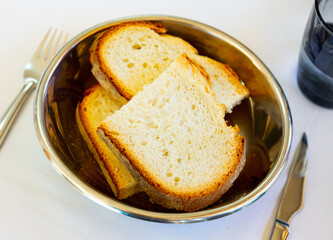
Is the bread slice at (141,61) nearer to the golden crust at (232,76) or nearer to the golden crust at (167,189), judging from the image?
the golden crust at (232,76)

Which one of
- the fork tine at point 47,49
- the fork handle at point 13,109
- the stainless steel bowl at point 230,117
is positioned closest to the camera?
the stainless steel bowl at point 230,117

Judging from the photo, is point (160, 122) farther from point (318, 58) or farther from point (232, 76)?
point (318, 58)

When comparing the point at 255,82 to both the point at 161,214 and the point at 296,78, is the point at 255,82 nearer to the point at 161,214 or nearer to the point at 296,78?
the point at 296,78

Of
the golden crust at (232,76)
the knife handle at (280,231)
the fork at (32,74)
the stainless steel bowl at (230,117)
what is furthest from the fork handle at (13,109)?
the knife handle at (280,231)

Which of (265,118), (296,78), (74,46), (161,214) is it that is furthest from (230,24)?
(161,214)

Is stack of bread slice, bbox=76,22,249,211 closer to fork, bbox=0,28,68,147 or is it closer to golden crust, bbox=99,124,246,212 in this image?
golden crust, bbox=99,124,246,212

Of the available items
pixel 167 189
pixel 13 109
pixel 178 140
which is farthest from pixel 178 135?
pixel 13 109
